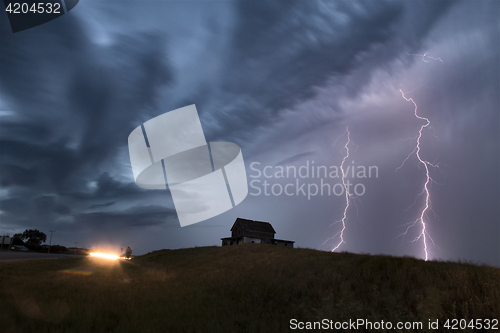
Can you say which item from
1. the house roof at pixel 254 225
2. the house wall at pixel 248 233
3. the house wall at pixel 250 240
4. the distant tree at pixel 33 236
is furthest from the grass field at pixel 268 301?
the distant tree at pixel 33 236

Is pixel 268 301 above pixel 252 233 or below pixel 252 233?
below

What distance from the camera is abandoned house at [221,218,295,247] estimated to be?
50797mm

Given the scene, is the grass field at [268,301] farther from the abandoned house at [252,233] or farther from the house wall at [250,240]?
the abandoned house at [252,233]

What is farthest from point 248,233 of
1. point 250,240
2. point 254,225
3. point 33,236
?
point 33,236

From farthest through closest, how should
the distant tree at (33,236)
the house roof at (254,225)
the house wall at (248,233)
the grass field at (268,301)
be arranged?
the distant tree at (33,236) < the house roof at (254,225) < the house wall at (248,233) < the grass field at (268,301)

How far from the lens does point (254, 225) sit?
2096 inches

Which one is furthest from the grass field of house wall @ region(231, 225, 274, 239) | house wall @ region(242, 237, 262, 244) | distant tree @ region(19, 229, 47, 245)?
distant tree @ region(19, 229, 47, 245)

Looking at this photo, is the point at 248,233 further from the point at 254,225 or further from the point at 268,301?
the point at 268,301

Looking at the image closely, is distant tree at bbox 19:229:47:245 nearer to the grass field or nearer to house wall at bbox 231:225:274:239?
house wall at bbox 231:225:274:239

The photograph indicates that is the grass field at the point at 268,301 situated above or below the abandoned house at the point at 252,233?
below

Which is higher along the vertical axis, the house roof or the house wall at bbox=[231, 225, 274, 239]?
the house roof

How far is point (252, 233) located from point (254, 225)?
7.42ft

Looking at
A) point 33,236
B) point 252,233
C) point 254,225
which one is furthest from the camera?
point 33,236

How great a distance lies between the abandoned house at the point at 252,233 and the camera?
5080cm
